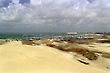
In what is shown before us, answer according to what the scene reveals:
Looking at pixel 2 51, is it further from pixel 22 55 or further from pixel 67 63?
pixel 67 63

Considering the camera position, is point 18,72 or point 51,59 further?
point 51,59

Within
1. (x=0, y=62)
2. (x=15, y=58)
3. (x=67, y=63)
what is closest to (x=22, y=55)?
(x=15, y=58)

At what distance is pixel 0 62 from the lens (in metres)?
9.91

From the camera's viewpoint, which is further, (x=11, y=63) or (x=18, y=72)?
(x=11, y=63)

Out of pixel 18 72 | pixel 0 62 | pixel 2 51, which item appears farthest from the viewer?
pixel 2 51

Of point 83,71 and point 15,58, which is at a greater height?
point 15,58

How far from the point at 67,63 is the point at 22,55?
2.46 meters

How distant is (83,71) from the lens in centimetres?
1068

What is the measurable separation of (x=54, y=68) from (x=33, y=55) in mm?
2018

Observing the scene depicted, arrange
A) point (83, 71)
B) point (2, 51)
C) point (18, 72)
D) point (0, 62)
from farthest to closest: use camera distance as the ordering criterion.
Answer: point (2, 51), point (83, 71), point (0, 62), point (18, 72)

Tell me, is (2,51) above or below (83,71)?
above

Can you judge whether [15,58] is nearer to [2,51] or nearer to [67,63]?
[2,51]

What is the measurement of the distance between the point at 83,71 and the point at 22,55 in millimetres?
3337

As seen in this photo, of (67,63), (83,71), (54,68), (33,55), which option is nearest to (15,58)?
(33,55)
